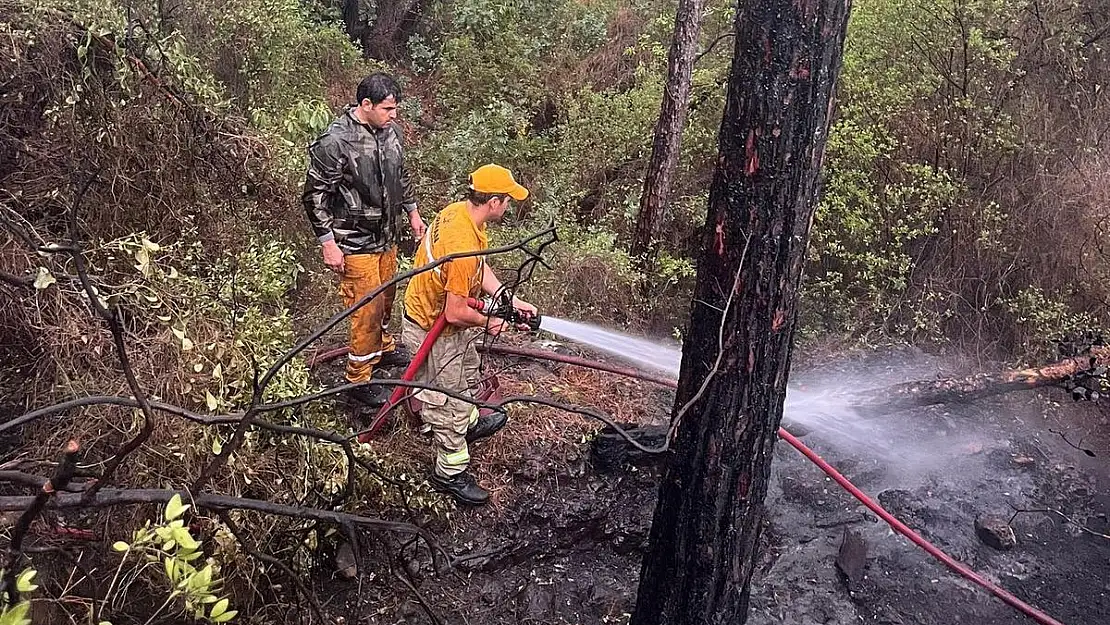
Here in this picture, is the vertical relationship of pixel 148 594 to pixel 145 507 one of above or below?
below

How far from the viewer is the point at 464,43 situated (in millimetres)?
9930

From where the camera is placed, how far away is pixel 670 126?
6.82 metres

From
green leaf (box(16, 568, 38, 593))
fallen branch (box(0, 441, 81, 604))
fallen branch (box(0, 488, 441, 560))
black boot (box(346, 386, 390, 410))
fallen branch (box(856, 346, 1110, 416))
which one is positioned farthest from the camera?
fallen branch (box(856, 346, 1110, 416))

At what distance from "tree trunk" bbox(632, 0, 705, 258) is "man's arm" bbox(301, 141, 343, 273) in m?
3.53

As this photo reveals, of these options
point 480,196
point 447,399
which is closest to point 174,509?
point 480,196

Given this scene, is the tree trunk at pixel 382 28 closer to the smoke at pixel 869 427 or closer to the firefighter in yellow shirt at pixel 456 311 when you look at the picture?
the smoke at pixel 869 427

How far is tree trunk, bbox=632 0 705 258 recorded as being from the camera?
21.5 ft

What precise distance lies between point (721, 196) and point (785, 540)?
2.71m

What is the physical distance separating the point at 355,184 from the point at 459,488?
1.87 meters

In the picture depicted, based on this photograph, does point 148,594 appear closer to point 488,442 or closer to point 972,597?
point 488,442

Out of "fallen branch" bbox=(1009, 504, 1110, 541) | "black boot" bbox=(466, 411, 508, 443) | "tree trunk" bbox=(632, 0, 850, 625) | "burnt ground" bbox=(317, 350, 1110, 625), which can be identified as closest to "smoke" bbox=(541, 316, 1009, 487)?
"burnt ground" bbox=(317, 350, 1110, 625)

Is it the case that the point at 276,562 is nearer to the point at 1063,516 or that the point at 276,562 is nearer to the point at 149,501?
the point at 149,501

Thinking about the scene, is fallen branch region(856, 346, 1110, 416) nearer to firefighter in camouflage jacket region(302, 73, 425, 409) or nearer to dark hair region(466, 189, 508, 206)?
dark hair region(466, 189, 508, 206)

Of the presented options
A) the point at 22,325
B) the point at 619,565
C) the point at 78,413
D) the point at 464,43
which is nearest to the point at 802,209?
the point at 619,565
